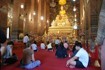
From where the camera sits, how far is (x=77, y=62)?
23.7ft

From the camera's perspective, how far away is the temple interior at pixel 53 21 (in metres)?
13.2

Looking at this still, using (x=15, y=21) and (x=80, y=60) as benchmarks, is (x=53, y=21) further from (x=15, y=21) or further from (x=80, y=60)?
(x=80, y=60)

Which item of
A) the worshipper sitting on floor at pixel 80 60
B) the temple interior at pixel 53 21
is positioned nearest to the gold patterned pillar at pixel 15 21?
A: the temple interior at pixel 53 21

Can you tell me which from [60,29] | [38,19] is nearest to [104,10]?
[38,19]

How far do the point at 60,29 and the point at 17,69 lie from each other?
2845 cm

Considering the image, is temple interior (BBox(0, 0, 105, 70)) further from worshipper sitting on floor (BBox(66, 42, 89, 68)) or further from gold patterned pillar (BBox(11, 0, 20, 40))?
worshipper sitting on floor (BBox(66, 42, 89, 68))

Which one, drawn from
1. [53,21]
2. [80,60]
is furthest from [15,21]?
[53,21]

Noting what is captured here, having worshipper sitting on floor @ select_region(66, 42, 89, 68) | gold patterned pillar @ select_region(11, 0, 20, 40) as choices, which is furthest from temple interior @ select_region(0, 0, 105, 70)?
worshipper sitting on floor @ select_region(66, 42, 89, 68)

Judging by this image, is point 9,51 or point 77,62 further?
point 9,51

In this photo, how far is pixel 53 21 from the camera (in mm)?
37188

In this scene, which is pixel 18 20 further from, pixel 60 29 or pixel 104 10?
pixel 60 29

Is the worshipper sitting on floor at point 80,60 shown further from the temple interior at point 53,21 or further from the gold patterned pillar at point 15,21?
the gold patterned pillar at point 15,21

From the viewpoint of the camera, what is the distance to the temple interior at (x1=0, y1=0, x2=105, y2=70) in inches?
518

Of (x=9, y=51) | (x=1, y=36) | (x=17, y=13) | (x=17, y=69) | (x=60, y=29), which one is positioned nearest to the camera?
(x=1, y=36)
